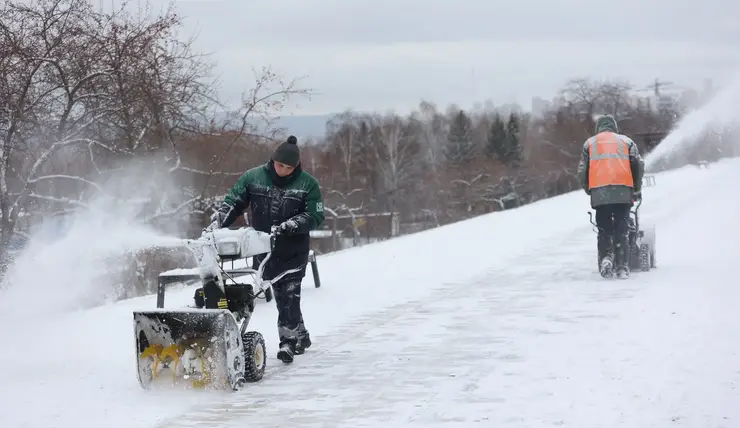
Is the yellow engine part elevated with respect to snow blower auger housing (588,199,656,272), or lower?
lower

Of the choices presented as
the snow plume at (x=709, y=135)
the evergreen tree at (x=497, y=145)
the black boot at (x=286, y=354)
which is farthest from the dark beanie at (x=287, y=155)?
the evergreen tree at (x=497, y=145)

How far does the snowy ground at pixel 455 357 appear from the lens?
673 centimetres

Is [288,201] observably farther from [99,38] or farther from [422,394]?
[99,38]

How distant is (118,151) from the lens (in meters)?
19.3

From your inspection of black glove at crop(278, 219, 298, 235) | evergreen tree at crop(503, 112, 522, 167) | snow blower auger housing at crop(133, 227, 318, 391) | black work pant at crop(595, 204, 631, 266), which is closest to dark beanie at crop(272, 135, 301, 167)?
black glove at crop(278, 219, 298, 235)

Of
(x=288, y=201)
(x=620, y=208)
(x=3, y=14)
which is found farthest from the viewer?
(x=3, y=14)

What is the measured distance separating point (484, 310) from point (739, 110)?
33.3 metres

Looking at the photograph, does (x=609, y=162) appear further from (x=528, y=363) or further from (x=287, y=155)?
(x=287, y=155)

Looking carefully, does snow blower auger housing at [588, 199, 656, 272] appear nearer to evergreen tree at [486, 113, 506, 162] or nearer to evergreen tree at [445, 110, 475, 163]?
evergreen tree at [486, 113, 506, 162]

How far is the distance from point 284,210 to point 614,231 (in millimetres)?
6191

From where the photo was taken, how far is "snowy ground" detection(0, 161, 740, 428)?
6.73 metres

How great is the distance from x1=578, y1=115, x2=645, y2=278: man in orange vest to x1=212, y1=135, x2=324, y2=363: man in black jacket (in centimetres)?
568

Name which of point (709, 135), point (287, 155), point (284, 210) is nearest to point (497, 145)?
point (709, 135)

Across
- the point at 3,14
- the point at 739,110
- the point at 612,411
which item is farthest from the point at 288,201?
the point at 739,110
